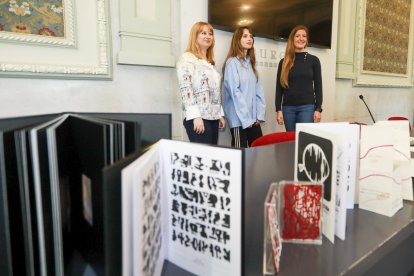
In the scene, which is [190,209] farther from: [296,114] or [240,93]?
[296,114]

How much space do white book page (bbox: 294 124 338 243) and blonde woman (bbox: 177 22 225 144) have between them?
182 cm

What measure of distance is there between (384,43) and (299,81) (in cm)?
300

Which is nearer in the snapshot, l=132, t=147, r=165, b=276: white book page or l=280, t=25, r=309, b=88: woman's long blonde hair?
l=132, t=147, r=165, b=276: white book page

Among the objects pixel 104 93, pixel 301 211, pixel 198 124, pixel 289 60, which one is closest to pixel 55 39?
pixel 104 93

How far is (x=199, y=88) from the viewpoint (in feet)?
8.55

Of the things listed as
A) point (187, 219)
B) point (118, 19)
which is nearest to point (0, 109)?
point (118, 19)

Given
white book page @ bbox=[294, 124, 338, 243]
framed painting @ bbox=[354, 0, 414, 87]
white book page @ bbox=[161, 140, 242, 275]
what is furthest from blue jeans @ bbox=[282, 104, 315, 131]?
white book page @ bbox=[161, 140, 242, 275]

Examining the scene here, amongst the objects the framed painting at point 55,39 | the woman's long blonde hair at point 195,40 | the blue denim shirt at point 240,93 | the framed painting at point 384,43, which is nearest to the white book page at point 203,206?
the framed painting at point 55,39

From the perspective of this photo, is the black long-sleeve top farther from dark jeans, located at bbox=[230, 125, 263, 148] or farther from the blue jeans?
dark jeans, located at bbox=[230, 125, 263, 148]

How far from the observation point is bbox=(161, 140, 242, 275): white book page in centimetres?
50

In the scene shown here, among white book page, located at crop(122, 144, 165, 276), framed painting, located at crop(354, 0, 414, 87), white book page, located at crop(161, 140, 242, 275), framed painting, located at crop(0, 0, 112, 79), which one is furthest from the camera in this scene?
framed painting, located at crop(354, 0, 414, 87)

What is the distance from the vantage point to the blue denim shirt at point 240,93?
9.53 ft

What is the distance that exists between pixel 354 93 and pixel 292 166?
4445mm

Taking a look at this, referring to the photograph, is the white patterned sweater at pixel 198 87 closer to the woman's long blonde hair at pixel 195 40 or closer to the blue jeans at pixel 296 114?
the woman's long blonde hair at pixel 195 40
